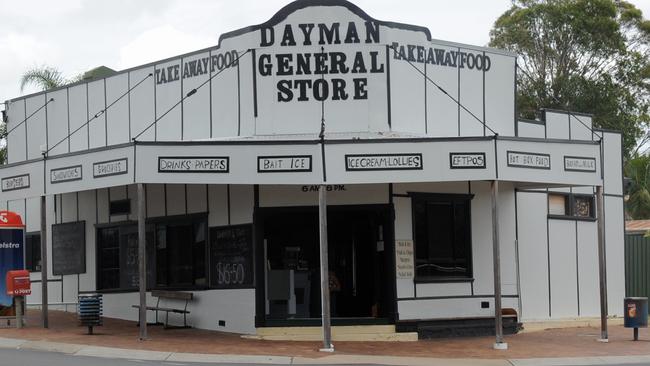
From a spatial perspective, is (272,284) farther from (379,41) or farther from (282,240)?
(379,41)

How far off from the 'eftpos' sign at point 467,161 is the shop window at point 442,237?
90.6 inches

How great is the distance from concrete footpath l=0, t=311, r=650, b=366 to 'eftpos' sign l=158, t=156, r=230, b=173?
3355mm

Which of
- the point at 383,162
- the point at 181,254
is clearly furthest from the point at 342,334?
the point at 181,254

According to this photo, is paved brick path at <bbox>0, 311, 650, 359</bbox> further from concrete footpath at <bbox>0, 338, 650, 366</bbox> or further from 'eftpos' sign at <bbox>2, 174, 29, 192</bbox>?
'eftpos' sign at <bbox>2, 174, 29, 192</bbox>

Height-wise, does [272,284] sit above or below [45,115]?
below

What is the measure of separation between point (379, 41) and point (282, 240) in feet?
15.9

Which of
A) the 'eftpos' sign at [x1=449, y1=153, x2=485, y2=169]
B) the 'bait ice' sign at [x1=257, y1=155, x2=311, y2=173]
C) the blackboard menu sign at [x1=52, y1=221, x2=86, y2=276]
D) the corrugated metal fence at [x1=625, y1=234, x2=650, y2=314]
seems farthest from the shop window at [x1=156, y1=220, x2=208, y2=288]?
the corrugated metal fence at [x1=625, y1=234, x2=650, y2=314]

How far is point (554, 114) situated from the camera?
948 inches

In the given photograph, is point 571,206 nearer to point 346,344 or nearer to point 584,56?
point 346,344

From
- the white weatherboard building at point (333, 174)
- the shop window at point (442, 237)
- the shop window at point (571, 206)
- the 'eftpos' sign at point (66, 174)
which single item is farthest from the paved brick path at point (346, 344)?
the shop window at point (571, 206)

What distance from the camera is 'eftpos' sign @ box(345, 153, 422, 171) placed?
1853 cm

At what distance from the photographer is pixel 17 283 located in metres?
20.7

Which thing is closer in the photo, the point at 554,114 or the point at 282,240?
the point at 282,240

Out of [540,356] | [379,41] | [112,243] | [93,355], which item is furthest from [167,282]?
[540,356]
